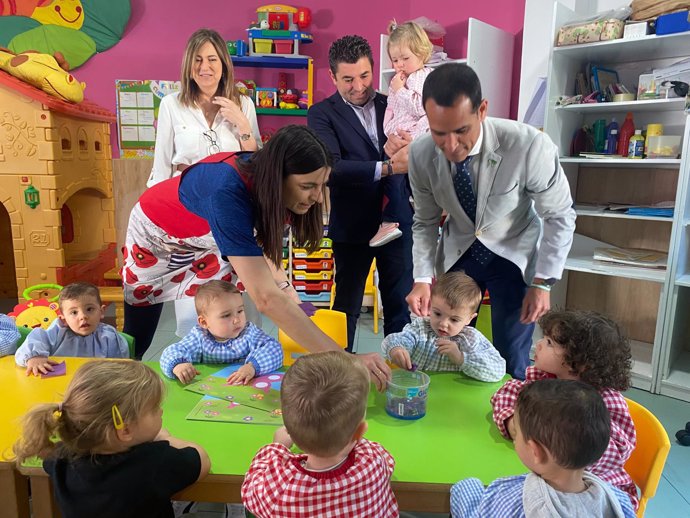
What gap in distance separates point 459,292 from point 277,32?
11.3ft

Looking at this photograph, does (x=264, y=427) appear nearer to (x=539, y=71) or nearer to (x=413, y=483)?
(x=413, y=483)

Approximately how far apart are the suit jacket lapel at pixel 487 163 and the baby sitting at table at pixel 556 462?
934mm

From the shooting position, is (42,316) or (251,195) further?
(42,316)

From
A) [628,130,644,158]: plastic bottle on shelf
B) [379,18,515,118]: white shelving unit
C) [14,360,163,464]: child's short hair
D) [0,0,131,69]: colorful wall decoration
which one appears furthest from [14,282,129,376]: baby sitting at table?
[0,0,131,69]: colorful wall decoration

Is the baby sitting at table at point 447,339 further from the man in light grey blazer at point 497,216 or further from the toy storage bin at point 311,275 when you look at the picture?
the toy storage bin at point 311,275

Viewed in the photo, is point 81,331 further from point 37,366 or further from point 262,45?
point 262,45

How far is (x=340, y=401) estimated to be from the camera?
1.08 meters

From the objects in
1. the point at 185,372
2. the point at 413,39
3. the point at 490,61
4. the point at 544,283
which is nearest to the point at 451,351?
the point at 544,283

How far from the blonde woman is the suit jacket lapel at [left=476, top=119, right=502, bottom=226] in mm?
1118

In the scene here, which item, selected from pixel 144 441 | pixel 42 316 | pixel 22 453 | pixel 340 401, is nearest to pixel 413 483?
pixel 340 401

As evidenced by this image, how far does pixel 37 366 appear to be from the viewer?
1659 mm

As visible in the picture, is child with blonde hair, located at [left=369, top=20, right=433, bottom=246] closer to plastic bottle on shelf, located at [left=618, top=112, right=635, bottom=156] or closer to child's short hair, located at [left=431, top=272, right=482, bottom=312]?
child's short hair, located at [left=431, top=272, right=482, bottom=312]

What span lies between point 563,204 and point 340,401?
47.9 inches

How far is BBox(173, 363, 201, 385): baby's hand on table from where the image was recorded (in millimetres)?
1604
